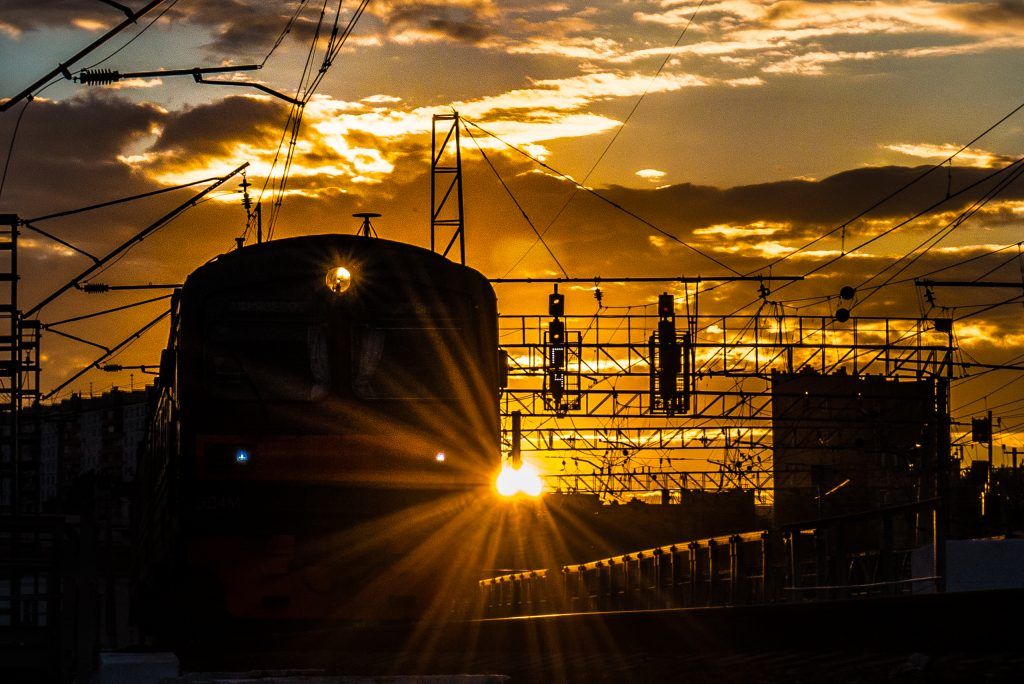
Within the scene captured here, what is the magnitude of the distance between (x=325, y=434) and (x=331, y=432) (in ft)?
0.19

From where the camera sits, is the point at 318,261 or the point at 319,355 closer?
the point at 319,355

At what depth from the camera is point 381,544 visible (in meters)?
13.9

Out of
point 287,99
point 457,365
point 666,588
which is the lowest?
point 666,588

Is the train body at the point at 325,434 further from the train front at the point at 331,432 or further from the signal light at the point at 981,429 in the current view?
the signal light at the point at 981,429

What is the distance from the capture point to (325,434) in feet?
45.6

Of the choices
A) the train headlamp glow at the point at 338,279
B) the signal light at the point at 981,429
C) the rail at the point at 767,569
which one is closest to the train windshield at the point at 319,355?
the train headlamp glow at the point at 338,279

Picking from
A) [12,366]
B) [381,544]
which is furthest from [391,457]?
[12,366]

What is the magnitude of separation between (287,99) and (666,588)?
9.44 metres

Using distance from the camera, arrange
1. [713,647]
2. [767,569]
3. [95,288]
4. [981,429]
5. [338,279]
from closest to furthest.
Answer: [713,647], [338,279], [767,569], [95,288], [981,429]

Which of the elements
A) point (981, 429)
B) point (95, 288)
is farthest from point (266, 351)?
point (981, 429)

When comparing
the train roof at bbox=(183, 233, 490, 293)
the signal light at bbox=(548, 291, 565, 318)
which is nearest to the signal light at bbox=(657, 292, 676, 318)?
the signal light at bbox=(548, 291, 565, 318)

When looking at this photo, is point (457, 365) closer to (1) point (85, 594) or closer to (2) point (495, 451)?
(2) point (495, 451)

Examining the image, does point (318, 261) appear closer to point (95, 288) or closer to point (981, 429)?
point (95, 288)

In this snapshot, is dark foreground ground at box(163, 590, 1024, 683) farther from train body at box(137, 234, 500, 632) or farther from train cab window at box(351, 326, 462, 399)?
train cab window at box(351, 326, 462, 399)
